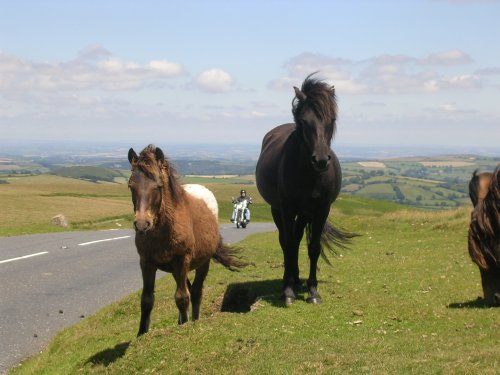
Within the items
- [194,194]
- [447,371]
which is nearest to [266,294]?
[194,194]

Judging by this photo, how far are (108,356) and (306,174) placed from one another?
4.71 m

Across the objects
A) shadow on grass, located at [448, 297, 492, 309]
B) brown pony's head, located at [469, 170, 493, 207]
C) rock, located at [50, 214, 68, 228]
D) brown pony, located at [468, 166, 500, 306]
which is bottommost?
rock, located at [50, 214, 68, 228]

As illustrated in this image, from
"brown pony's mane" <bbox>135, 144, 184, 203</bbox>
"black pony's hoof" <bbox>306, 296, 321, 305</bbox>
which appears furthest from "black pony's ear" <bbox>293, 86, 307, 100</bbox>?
"black pony's hoof" <bbox>306, 296, 321, 305</bbox>

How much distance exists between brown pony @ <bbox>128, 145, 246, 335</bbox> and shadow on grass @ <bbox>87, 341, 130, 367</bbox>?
46cm

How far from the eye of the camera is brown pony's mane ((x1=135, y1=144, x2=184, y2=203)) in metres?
8.15

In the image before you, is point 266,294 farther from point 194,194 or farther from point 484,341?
point 484,341

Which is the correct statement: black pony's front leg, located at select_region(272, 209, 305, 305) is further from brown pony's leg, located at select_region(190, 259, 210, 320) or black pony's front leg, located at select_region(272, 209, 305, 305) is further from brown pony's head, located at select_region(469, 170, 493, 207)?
brown pony's head, located at select_region(469, 170, 493, 207)

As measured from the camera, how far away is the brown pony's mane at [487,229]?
973 cm

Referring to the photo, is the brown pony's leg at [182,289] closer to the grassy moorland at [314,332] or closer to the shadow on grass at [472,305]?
the grassy moorland at [314,332]

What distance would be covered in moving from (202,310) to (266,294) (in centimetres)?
143

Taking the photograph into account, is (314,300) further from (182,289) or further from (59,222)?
(59,222)

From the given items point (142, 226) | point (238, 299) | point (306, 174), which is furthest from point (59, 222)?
point (142, 226)

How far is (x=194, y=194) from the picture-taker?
35.8 feet

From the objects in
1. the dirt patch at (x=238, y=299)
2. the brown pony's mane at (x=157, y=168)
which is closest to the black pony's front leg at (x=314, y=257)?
the dirt patch at (x=238, y=299)
